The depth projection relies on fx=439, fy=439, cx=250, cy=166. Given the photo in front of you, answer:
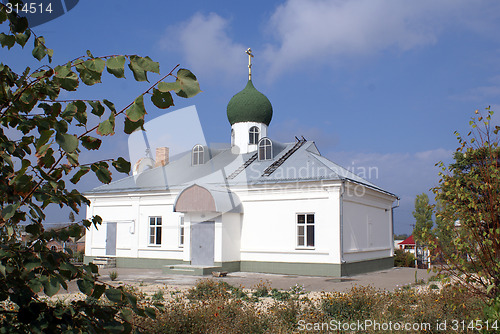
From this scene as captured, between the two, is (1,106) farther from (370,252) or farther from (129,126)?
(370,252)

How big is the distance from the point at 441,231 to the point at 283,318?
10.2ft

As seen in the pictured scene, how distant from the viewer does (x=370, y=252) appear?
69.1ft

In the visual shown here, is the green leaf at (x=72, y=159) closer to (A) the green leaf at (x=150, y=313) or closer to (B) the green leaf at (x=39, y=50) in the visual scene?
(B) the green leaf at (x=39, y=50)

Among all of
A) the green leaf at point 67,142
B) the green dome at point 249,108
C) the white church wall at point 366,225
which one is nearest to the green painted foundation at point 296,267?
the white church wall at point 366,225

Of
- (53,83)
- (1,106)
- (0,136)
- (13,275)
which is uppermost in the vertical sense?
(53,83)

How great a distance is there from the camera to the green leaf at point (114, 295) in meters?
1.94

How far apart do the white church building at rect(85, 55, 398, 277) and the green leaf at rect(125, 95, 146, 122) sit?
14821 millimetres

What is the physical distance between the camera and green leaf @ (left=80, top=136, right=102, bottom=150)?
81.0 inches

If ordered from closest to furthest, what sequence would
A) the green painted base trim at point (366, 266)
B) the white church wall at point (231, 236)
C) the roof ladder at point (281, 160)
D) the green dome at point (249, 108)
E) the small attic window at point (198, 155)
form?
the green painted base trim at point (366, 266) < the white church wall at point (231, 236) < the roof ladder at point (281, 160) < the small attic window at point (198, 155) < the green dome at point (249, 108)

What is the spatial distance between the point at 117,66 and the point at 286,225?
Result: 1735 cm

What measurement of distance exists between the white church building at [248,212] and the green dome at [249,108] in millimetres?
56

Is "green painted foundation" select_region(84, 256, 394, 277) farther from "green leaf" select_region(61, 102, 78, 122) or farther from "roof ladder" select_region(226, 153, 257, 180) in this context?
"green leaf" select_region(61, 102, 78, 122)

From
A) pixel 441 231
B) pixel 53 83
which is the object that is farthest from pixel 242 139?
pixel 53 83

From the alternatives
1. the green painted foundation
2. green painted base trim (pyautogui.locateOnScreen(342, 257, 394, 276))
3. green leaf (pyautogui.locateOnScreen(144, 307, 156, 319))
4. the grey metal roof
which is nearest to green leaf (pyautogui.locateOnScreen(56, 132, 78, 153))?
green leaf (pyautogui.locateOnScreen(144, 307, 156, 319))
